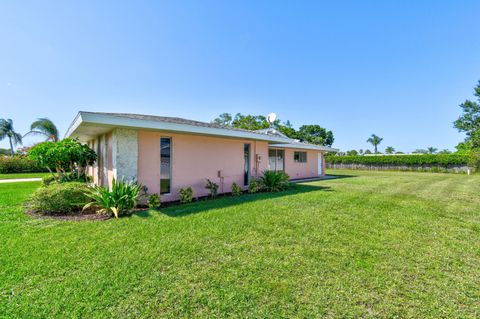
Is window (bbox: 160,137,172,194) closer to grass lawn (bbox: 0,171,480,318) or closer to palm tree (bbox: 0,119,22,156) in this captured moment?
grass lawn (bbox: 0,171,480,318)

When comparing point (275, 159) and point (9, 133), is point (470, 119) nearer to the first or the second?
point (275, 159)

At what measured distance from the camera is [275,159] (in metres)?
16.9

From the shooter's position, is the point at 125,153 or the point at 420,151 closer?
the point at 125,153

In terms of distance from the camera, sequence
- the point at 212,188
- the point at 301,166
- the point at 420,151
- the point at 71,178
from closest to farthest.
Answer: the point at 212,188, the point at 71,178, the point at 301,166, the point at 420,151

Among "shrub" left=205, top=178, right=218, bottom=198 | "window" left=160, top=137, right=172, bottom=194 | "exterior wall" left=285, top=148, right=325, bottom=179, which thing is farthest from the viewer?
"exterior wall" left=285, top=148, right=325, bottom=179

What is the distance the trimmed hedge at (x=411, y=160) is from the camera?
1001 inches

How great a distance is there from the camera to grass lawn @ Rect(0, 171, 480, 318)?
8.17 feet

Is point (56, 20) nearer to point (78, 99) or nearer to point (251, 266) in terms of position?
point (78, 99)

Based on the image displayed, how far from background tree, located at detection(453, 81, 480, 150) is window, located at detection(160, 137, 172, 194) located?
31770 mm

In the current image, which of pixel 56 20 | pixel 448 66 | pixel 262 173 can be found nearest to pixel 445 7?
pixel 448 66

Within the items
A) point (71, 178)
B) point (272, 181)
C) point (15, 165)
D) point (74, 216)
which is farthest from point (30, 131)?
point (272, 181)

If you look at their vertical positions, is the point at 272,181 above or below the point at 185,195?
above

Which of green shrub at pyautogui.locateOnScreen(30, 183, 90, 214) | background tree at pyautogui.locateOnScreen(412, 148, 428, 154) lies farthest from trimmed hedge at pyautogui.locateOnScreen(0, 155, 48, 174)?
background tree at pyautogui.locateOnScreen(412, 148, 428, 154)

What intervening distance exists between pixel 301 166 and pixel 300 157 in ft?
2.71
